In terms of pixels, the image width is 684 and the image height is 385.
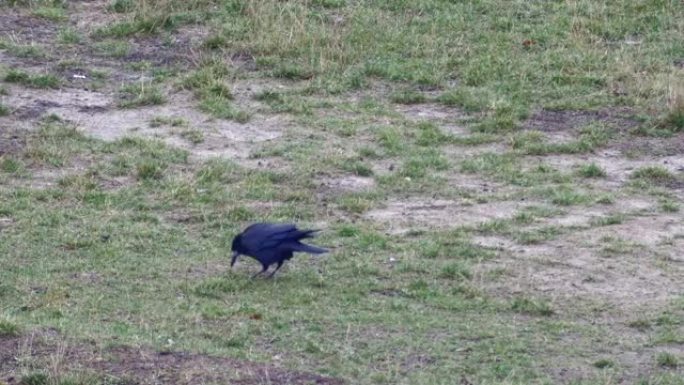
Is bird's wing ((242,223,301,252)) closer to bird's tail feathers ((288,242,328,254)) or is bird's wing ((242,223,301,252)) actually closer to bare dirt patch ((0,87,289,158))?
bird's tail feathers ((288,242,328,254))

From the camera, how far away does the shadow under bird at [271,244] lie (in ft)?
26.9

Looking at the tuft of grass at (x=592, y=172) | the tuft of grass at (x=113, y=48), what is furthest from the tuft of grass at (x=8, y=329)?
the tuft of grass at (x=113, y=48)

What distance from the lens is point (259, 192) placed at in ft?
32.7

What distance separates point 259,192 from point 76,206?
121 centimetres

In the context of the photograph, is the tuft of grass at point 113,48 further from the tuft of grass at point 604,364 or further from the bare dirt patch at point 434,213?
the tuft of grass at point 604,364

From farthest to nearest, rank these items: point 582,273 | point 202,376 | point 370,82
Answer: point 370,82, point 582,273, point 202,376

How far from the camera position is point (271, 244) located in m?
8.20

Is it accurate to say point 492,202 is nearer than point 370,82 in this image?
Yes

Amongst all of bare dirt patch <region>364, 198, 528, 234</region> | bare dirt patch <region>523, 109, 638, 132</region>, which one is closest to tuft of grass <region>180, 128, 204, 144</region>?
bare dirt patch <region>364, 198, 528, 234</region>

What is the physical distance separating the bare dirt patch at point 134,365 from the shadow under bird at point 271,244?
59.3 inches

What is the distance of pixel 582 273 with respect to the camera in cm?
854

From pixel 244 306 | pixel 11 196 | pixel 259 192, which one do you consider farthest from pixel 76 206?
pixel 244 306

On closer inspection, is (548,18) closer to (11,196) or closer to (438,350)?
(11,196)

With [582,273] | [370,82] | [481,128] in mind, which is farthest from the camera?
[370,82]
